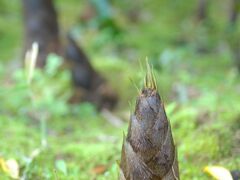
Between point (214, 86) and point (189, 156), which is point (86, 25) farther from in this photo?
point (189, 156)

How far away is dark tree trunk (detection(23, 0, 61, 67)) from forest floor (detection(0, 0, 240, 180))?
0.40m

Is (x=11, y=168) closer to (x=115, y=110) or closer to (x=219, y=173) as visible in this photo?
(x=219, y=173)

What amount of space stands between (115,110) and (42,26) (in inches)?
55.3

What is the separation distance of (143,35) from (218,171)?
6.86 metres

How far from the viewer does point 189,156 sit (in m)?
3.22

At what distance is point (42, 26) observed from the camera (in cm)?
599

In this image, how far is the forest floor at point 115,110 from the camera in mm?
3145

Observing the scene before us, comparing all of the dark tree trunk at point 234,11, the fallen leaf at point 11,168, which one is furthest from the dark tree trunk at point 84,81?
the dark tree trunk at point 234,11

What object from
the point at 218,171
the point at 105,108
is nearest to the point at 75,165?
the point at 218,171

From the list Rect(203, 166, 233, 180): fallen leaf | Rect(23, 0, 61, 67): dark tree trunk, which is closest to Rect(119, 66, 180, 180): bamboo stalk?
Rect(203, 166, 233, 180): fallen leaf

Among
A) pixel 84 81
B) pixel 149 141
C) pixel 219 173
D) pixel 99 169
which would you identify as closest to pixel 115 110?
pixel 84 81

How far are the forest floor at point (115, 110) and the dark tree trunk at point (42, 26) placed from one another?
0.40 m

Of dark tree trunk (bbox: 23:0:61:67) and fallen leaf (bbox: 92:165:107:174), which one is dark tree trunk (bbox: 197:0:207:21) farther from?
fallen leaf (bbox: 92:165:107:174)

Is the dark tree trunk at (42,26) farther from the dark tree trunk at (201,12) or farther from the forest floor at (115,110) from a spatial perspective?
the dark tree trunk at (201,12)
